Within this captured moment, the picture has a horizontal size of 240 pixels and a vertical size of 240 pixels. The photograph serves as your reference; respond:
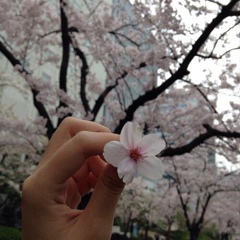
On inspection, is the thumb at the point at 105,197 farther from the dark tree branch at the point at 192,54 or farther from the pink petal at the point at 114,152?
the dark tree branch at the point at 192,54

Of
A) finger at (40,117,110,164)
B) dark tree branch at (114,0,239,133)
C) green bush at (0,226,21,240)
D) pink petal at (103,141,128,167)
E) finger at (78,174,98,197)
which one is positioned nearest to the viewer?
pink petal at (103,141,128,167)

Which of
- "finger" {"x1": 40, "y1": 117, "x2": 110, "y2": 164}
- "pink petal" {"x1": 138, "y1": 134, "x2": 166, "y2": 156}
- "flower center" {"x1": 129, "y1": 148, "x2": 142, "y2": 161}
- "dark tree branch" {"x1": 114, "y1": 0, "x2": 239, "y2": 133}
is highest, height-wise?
"dark tree branch" {"x1": 114, "y1": 0, "x2": 239, "y2": 133}

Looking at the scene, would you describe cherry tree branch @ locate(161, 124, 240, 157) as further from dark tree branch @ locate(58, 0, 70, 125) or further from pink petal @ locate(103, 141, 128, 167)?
pink petal @ locate(103, 141, 128, 167)

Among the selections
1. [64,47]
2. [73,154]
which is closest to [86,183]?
[73,154]

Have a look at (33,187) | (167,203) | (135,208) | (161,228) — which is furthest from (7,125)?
(161,228)

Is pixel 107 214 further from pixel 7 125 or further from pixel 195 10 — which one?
pixel 7 125

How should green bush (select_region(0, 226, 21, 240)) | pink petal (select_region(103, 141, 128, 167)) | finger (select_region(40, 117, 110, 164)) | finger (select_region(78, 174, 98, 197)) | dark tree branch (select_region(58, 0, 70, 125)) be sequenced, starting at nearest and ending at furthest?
1. pink petal (select_region(103, 141, 128, 167))
2. finger (select_region(40, 117, 110, 164))
3. finger (select_region(78, 174, 98, 197))
4. dark tree branch (select_region(58, 0, 70, 125))
5. green bush (select_region(0, 226, 21, 240))

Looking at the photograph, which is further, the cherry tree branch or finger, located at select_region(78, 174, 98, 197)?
the cherry tree branch

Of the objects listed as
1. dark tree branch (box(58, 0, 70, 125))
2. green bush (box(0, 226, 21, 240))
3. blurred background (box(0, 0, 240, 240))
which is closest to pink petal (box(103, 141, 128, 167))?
blurred background (box(0, 0, 240, 240))
